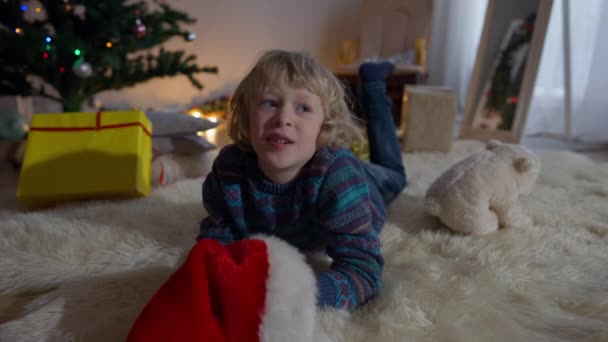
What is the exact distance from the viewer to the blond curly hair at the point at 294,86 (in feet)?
2.20

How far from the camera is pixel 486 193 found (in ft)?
2.86

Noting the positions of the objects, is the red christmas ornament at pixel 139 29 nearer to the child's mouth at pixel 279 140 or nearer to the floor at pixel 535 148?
the floor at pixel 535 148

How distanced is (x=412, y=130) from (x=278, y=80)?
1.13 metres

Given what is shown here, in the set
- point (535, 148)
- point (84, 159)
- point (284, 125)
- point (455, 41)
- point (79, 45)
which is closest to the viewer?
point (284, 125)

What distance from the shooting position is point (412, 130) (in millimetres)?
1686

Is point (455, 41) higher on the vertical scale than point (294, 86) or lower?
higher

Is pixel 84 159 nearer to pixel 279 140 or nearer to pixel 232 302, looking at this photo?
pixel 279 140

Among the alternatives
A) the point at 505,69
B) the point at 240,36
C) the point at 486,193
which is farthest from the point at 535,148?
the point at 240,36

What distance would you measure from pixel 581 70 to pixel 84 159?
6.85 ft

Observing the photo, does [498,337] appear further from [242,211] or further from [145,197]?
[145,197]

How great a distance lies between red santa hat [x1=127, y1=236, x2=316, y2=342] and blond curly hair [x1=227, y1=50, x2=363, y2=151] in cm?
29

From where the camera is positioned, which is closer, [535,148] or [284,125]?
[284,125]

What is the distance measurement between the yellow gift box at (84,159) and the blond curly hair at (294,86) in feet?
1.58

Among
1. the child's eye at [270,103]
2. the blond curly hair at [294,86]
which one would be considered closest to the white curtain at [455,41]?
the blond curly hair at [294,86]
